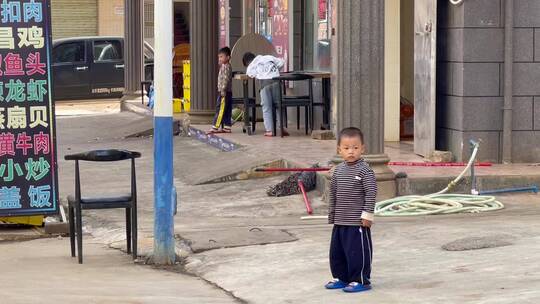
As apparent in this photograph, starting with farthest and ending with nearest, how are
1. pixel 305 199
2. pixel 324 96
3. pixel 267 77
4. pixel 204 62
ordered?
pixel 204 62 → pixel 324 96 → pixel 267 77 → pixel 305 199

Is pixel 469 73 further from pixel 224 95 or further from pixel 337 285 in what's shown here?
pixel 224 95

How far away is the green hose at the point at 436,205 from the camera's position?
411 inches

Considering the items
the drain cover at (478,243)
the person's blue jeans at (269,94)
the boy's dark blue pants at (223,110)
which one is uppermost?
the person's blue jeans at (269,94)

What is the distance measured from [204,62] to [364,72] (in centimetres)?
819

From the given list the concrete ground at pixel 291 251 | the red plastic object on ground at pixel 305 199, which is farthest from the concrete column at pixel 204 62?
the red plastic object on ground at pixel 305 199

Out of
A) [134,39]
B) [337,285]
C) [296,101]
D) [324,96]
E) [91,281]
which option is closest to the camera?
[337,285]

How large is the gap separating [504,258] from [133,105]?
1712 centimetres

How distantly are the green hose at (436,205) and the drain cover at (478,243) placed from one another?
1.59 m

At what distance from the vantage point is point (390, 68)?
15.3m

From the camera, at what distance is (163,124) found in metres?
8.53

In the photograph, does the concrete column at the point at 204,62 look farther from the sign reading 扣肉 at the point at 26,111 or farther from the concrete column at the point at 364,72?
the sign reading 扣肉 at the point at 26,111

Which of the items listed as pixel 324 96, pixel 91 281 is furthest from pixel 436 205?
pixel 324 96

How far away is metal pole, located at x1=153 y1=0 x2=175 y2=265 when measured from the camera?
27.9 feet

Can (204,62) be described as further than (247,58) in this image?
Yes
